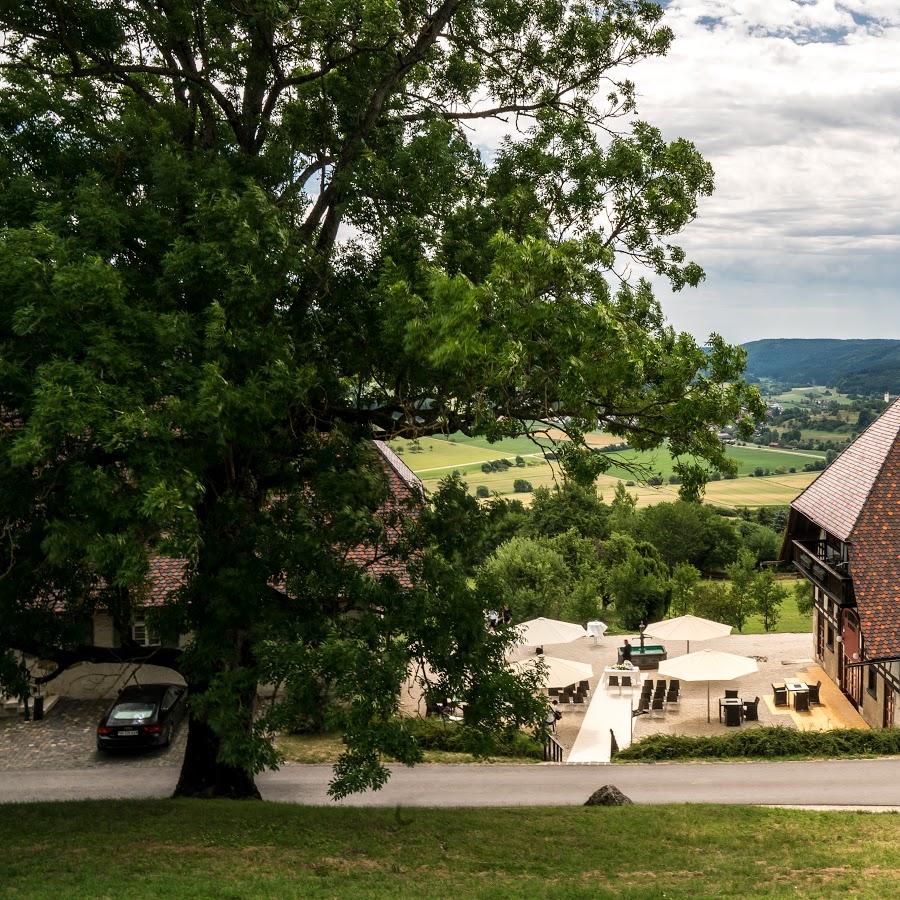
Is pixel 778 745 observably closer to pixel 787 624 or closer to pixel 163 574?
pixel 163 574

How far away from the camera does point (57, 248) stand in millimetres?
11523

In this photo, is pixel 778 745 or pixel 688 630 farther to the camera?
pixel 688 630

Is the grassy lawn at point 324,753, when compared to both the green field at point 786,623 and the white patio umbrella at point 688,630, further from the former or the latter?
the green field at point 786,623

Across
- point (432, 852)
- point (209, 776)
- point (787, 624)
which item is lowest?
point (787, 624)

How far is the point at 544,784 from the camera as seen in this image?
841 inches

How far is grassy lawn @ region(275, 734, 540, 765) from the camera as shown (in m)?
Answer: 23.1

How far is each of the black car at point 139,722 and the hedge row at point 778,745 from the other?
35.5 ft

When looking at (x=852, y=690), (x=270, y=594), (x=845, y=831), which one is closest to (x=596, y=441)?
(x=270, y=594)

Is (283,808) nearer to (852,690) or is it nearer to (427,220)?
(427,220)

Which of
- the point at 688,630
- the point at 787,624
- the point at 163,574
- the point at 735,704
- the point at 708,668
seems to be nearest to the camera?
the point at 163,574

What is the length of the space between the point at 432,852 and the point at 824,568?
19.6 metres

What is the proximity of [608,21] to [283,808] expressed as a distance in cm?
1359

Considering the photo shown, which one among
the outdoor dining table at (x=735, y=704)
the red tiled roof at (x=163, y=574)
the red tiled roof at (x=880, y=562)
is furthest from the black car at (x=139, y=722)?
the red tiled roof at (x=880, y=562)

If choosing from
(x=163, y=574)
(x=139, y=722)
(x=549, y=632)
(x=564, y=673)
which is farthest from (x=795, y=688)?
(x=139, y=722)
